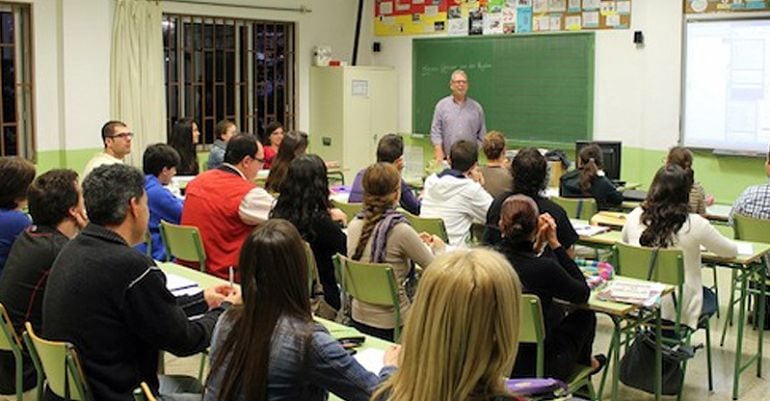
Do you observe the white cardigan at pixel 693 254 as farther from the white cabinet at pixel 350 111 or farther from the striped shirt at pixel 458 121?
the white cabinet at pixel 350 111

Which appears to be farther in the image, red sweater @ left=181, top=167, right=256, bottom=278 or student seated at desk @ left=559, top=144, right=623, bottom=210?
student seated at desk @ left=559, top=144, right=623, bottom=210

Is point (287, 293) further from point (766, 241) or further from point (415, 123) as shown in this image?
point (415, 123)

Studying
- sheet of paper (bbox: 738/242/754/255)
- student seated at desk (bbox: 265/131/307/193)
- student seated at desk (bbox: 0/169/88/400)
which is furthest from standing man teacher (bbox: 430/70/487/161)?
student seated at desk (bbox: 0/169/88/400)

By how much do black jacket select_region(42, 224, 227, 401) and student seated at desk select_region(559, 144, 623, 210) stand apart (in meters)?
4.28

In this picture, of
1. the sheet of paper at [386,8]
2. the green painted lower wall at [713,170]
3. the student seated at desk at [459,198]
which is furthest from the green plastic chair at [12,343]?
the sheet of paper at [386,8]

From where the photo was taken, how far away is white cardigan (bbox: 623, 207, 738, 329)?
174 inches

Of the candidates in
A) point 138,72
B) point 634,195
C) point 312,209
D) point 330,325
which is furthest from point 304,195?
point 138,72

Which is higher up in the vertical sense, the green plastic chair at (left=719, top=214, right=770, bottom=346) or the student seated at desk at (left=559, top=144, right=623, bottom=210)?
the student seated at desk at (left=559, top=144, right=623, bottom=210)

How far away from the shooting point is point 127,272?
264cm

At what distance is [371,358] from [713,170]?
19.5 ft

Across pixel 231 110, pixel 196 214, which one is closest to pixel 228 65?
pixel 231 110

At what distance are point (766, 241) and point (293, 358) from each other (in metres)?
4.01

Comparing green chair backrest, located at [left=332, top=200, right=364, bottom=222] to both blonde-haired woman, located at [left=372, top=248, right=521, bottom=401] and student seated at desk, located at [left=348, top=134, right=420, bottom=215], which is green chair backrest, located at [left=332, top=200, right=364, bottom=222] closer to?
student seated at desk, located at [left=348, top=134, right=420, bottom=215]

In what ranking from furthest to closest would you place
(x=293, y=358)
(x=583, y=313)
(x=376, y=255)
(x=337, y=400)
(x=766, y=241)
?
1. (x=766, y=241)
2. (x=376, y=255)
3. (x=583, y=313)
4. (x=337, y=400)
5. (x=293, y=358)
